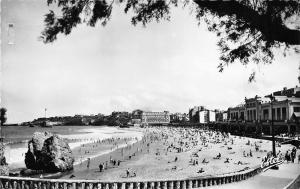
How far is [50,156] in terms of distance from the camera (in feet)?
128

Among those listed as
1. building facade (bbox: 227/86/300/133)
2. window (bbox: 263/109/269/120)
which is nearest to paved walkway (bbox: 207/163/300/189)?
building facade (bbox: 227/86/300/133)

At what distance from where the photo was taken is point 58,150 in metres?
39.9

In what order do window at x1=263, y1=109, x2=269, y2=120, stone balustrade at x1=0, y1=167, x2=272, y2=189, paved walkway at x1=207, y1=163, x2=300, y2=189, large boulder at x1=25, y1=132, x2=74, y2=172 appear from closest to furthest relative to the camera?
stone balustrade at x1=0, y1=167, x2=272, y2=189 < paved walkway at x1=207, y1=163, x2=300, y2=189 < large boulder at x1=25, y1=132, x2=74, y2=172 < window at x1=263, y1=109, x2=269, y2=120

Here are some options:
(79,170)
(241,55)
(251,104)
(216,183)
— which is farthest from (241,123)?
(241,55)

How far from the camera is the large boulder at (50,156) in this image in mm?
38688

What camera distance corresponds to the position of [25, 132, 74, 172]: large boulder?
38688 mm

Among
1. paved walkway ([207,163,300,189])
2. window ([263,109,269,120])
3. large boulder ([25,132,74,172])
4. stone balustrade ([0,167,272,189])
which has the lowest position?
large boulder ([25,132,74,172])

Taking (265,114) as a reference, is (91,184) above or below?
below

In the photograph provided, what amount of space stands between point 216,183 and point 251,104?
97.4 meters

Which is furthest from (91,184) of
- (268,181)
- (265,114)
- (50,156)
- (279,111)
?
(265,114)

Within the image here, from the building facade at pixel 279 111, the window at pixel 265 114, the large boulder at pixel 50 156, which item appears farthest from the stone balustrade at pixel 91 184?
the window at pixel 265 114

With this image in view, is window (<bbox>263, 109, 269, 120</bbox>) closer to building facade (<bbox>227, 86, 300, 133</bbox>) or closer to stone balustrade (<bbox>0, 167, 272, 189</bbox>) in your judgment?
building facade (<bbox>227, 86, 300, 133</bbox>)

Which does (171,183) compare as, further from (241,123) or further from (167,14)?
(241,123)

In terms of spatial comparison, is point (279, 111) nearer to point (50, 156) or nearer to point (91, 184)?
point (50, 156)
